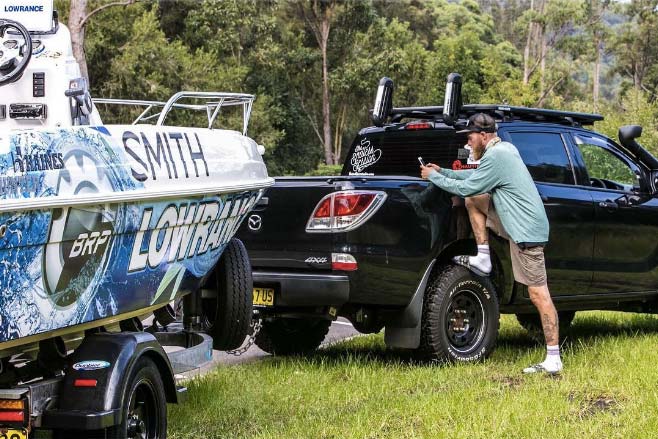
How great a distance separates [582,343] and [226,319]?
3.94 metres

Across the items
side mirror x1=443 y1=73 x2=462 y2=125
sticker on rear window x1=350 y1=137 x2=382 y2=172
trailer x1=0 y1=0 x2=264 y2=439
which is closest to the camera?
trailer x1=0 y1=0 x2=264 y2=439

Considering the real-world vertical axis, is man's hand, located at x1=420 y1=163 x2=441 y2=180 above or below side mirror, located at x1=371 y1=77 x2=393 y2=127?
below

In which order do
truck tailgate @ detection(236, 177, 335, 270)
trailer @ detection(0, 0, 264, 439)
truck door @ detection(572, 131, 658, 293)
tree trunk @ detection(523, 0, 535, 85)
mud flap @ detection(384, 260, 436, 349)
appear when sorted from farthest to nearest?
tree trunk @ detection(523, 0, 535, 85)
truck door @ detection(572, 131, 658, 293)
mud flap @ detection(384, 260, 436, 349)
truck tailgate @ detection(236, 177, 335, 270)
trailer @ detection(0, 0, 264, 439)

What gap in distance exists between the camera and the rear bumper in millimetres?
7934

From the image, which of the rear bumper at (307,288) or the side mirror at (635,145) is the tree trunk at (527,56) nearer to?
the side mirror at (635,145)

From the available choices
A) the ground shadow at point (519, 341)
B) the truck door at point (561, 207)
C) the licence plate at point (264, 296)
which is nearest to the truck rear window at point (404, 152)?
the truck door at point (561, 207)

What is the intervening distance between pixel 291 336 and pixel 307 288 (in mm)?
1466

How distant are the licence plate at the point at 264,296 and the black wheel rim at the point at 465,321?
139 cm

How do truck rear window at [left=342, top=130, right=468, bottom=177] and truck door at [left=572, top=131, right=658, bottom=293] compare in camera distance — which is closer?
truck rear window at [left=342, top=130, right=468, bottom=177]

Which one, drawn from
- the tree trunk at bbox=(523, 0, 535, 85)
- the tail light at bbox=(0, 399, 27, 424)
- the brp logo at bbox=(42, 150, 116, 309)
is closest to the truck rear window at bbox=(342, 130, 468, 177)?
the brp logo at bbox=(42, 150, 116, 309)

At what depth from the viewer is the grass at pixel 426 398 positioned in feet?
20.4

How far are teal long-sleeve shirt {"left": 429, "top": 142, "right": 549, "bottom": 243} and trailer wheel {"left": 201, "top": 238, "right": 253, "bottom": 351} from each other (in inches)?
73.2

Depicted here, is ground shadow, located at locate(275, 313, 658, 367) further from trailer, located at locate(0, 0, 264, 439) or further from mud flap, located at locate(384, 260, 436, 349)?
trailer, located at locate(0, 0, 264, 439)

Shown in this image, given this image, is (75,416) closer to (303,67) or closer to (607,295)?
(607,295)
